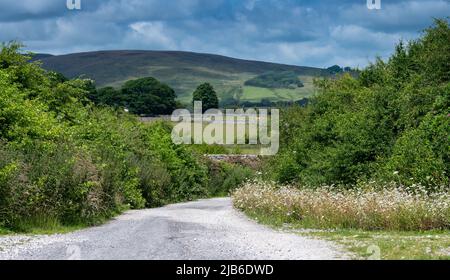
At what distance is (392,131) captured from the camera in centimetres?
3428

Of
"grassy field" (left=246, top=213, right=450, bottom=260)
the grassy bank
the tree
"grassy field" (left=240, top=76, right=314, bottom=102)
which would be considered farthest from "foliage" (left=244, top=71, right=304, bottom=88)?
"grassy field" (left=246, top=213, right=450, bottom=260)

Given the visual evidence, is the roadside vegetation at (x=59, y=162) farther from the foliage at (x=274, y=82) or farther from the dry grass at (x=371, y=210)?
the foliage at (x=274, y=82)

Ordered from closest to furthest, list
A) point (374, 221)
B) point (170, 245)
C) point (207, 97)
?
point (170, 245) < point (374, 221) < point (207, 97)

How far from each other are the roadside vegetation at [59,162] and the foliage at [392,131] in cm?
983

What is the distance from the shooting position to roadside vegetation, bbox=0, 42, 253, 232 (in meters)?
21.6

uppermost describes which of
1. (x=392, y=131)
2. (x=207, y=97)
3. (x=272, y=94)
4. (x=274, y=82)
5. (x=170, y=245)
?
(x=274, y=82)

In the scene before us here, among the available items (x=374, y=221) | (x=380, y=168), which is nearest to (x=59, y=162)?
(x=374, y=221)

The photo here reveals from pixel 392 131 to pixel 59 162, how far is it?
58.0ft

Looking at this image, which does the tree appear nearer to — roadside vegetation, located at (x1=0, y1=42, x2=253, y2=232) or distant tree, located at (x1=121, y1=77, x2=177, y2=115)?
distant tree, located at (x1=121, y1=77, x2=177, y2=115)

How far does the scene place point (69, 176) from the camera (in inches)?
905

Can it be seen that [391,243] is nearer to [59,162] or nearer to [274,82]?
[59,162]

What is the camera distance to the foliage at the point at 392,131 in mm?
26250

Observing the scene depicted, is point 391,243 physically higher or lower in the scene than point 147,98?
lower

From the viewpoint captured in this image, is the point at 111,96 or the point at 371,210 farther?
the point at 111,96
